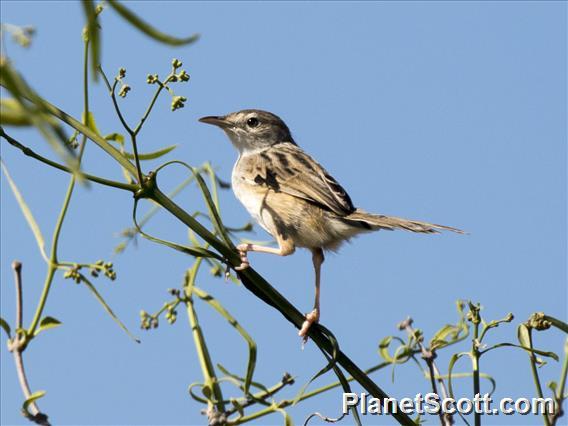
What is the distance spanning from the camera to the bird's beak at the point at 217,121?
623 centimetres

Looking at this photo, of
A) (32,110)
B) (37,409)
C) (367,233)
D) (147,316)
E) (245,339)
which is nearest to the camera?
(32,110)

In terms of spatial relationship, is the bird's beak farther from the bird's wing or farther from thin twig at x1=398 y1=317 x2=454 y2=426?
thin twig at x1=398 y1=317 x2=454 y2=426

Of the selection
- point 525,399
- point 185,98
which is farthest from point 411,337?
point 185,98

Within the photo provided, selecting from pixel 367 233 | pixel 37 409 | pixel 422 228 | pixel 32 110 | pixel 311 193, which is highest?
pixel 311 193

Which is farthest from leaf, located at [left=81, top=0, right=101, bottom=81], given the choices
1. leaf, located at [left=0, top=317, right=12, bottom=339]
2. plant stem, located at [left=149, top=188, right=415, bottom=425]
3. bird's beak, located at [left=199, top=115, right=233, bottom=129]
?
bird's beak, located at [left=199, top=115, right=233, bottom=129]

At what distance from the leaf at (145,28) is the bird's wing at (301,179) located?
4.44 metres

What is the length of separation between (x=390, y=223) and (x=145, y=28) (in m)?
4.00

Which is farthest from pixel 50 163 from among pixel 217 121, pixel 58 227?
pixel 217 121

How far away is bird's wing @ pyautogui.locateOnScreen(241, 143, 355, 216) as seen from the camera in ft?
17.5

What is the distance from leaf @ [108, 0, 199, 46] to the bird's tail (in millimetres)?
3237

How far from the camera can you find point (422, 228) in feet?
14.4

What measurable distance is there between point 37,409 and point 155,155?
3.45ft

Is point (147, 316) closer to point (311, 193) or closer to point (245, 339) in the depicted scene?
point (245, 339)

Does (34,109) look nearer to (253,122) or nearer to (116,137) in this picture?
(116,137)
